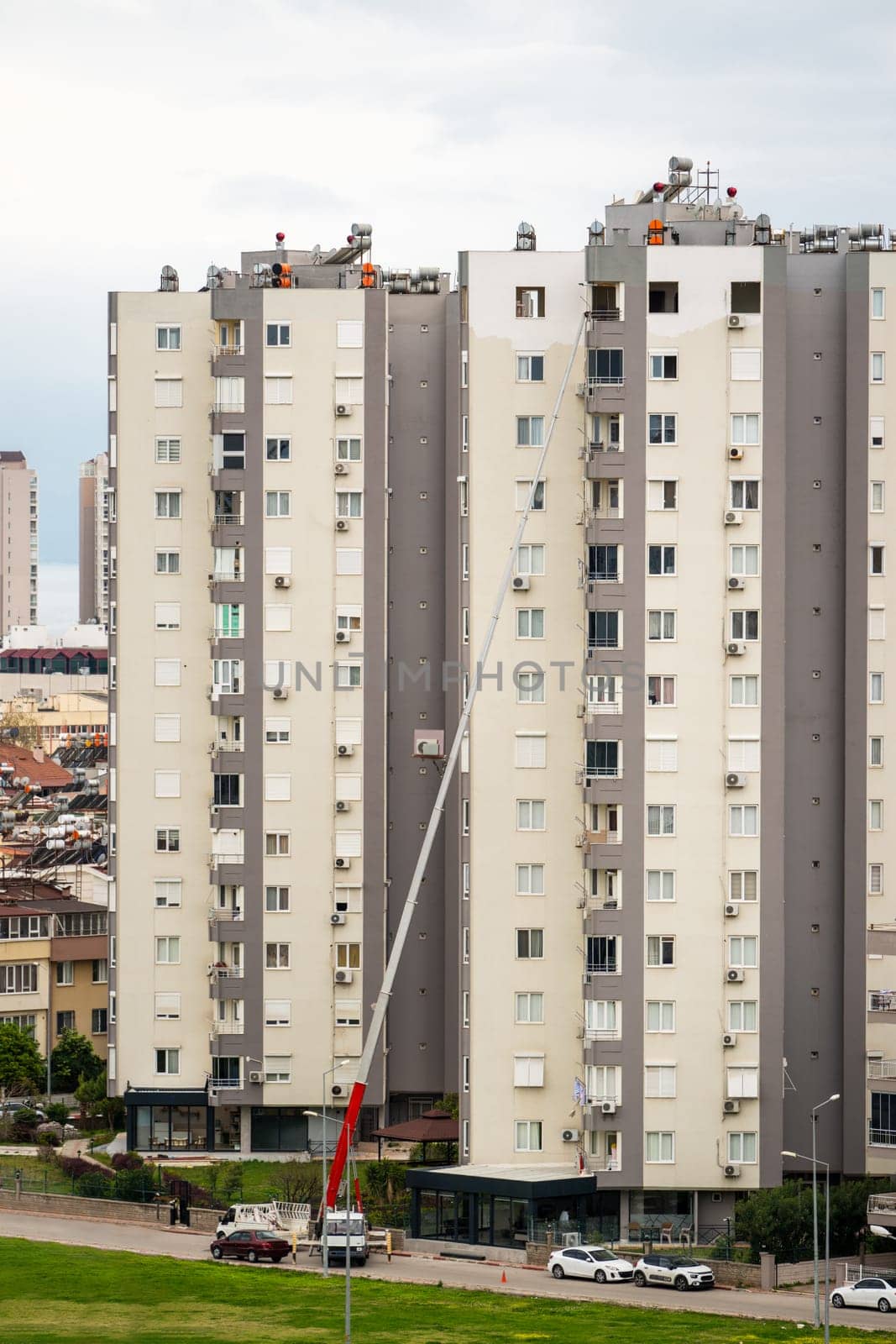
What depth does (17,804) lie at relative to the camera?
18700 centimetres

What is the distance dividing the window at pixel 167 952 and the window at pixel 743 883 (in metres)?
24.6

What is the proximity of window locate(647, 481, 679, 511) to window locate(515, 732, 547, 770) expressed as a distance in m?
9.27

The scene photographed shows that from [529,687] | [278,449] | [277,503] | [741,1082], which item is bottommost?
[741,1082]

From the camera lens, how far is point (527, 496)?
8419cm

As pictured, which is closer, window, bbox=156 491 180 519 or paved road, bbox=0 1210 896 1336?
paved road, bbox=0 1210 896 1336

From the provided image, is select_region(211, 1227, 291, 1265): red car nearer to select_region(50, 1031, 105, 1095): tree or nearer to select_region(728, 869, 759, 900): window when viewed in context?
select_region(728, 869, 759, 900): window

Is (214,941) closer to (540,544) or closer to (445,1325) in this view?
(540,544)

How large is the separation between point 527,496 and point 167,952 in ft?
82.5

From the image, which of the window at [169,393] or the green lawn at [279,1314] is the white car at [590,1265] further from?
the window at [169,393]

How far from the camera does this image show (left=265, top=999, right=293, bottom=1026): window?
92.8m

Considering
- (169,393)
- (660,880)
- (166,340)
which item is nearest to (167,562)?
(169,393)

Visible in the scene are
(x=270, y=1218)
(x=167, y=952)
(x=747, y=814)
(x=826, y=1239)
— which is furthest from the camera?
(x=167, y=952)

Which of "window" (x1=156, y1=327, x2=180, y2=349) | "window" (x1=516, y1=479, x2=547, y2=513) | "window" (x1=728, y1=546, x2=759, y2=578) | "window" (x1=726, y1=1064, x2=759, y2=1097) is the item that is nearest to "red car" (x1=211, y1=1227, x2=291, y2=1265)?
"window" (x1=726, y1=1064, x2=759, y2=1097)

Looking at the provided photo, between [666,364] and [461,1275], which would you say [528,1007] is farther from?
[666,364]
